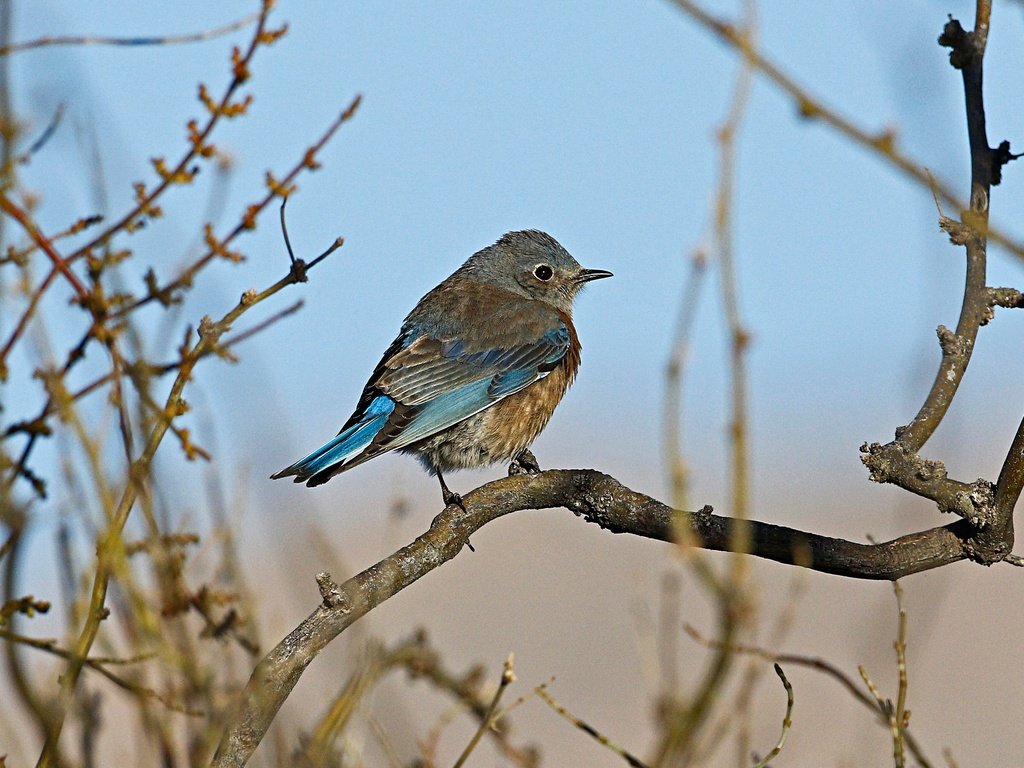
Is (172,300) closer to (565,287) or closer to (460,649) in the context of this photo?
(565,287)

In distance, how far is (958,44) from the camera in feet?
12.9

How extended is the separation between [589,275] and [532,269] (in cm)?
38

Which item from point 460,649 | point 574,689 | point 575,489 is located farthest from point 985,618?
point 575,489

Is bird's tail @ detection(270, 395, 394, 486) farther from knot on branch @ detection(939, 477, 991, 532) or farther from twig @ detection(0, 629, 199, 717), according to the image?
knot on branch @ detection(939, 477, 991, 532)

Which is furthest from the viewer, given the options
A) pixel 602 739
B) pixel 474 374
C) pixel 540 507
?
pixel 474 374

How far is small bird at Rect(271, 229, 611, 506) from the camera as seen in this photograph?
21.5ft

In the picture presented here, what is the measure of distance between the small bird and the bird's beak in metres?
0.13

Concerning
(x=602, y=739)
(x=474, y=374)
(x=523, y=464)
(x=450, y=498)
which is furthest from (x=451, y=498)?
(x=602, y=739)

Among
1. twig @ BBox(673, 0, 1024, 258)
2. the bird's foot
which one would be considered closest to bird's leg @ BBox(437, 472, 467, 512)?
the bird's foot

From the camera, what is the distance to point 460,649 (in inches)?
988

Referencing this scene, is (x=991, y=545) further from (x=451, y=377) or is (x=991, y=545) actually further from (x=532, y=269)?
(x=532, y=269)

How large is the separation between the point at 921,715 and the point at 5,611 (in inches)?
734

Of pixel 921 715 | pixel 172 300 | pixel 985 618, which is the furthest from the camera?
pixel 985 618

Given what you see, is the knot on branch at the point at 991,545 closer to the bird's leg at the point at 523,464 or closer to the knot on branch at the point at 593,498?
the knot on branch at the point at 593,498
